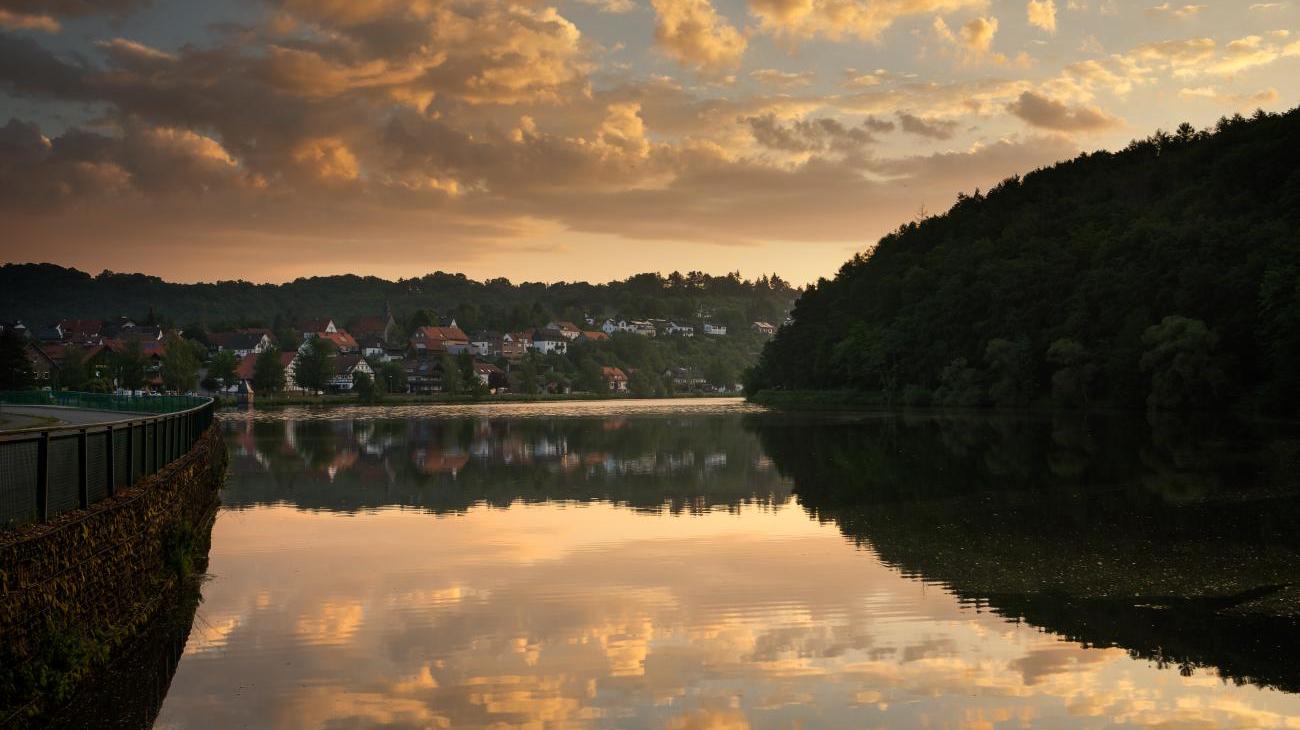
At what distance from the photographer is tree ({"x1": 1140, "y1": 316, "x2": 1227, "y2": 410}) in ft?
237

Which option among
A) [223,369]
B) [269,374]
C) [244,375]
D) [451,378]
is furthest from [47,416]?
[451,378]

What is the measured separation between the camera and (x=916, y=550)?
69.8 feet

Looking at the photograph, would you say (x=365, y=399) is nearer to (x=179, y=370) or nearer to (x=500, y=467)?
(x=179, y=370)

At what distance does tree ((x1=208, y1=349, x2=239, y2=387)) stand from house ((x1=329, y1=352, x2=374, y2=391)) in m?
14.1

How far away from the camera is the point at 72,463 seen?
13555 millimetres

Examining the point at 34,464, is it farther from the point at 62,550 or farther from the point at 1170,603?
the point at 1170,603

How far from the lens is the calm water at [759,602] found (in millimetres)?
12070

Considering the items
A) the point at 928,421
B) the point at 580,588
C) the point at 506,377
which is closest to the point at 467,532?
the point at 580,588

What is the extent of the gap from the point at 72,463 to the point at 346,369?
16592 cm

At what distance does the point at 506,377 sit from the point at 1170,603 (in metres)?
179

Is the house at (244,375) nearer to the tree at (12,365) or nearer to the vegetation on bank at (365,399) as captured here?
the vegetation on bank at (365,399)

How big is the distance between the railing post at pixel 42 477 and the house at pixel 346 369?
157 metres

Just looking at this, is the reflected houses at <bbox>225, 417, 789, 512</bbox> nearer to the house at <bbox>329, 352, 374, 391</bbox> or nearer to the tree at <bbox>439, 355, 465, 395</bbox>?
the tree at <bbox>439, 355, 465, 395</bbox>

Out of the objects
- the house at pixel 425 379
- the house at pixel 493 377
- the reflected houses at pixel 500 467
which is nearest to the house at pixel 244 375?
the house at pixel 425 379
